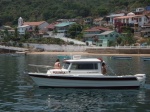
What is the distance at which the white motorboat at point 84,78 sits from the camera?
92.1ft

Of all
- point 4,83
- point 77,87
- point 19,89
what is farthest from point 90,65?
point 4,83

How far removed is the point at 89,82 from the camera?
2834 centimetres

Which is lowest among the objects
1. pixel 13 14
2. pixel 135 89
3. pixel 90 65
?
pixel 135 89

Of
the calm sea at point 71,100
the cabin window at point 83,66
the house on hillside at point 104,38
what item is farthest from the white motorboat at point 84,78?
the house on hillside at point 104,38

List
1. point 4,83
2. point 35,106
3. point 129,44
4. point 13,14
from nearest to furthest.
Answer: point 35,106 → point 4,83 → point 129,44 → point 13,14

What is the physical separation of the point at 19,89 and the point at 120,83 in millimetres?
8388

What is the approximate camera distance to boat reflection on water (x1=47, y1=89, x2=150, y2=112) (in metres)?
22.3

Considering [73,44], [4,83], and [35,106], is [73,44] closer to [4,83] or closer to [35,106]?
[4,83]

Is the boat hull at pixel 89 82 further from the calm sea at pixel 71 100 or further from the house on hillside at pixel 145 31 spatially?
the house on hillside at pixel 145 31

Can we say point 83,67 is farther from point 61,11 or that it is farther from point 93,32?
point 61,11

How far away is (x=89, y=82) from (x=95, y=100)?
3.91m

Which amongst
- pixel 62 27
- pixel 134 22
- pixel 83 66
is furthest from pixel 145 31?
pixel 83 66

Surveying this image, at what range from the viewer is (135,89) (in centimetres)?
2869

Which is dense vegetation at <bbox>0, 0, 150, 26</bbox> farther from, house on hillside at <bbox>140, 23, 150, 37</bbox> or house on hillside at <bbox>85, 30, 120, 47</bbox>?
house on hillside at <bbox>140, 23, 150, 37</bbox>
